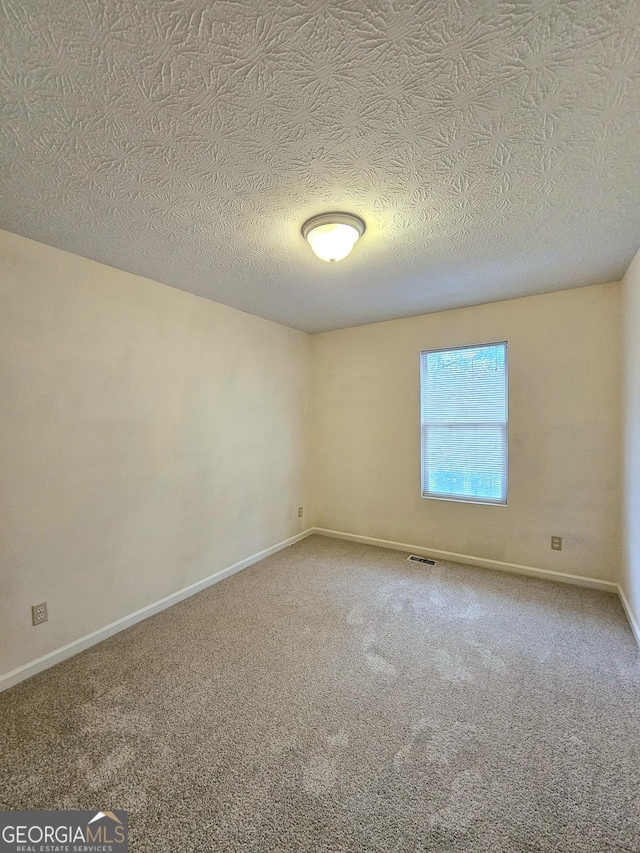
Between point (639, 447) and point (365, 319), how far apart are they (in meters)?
2.53

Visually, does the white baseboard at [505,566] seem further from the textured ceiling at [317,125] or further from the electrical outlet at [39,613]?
the electrical outlet at [39,613]

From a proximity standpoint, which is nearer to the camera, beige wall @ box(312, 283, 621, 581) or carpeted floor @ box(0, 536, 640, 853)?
carpeted floor @ box(0, 536, 640, 853)

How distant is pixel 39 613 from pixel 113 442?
1.06m

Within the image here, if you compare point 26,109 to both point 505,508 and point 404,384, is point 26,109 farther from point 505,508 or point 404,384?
point 505,508

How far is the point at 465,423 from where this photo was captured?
11.5 ft

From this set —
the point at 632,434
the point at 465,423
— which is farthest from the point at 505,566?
the point at 632,434

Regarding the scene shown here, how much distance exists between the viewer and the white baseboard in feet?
8.92

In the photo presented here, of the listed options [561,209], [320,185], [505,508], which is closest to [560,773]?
[505,508]

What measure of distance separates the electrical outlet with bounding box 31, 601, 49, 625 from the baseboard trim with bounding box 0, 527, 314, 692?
22 centimetres

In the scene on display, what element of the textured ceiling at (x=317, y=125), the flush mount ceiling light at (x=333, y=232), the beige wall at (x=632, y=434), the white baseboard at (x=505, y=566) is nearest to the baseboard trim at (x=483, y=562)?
the white baseboard at (x=505, y=566)

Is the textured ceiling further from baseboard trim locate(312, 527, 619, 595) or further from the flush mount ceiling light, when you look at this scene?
baseboard trim locate(312, 527, 619, 595)

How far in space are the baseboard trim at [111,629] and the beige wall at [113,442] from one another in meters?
0.04

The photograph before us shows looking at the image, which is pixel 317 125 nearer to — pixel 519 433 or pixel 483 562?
pixel 519 433

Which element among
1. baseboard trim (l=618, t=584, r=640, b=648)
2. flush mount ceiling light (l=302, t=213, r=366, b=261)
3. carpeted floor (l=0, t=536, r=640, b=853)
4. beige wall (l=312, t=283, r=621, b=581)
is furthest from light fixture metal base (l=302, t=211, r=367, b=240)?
baseboard trim (l=618, t=584, r=640, b=648)
